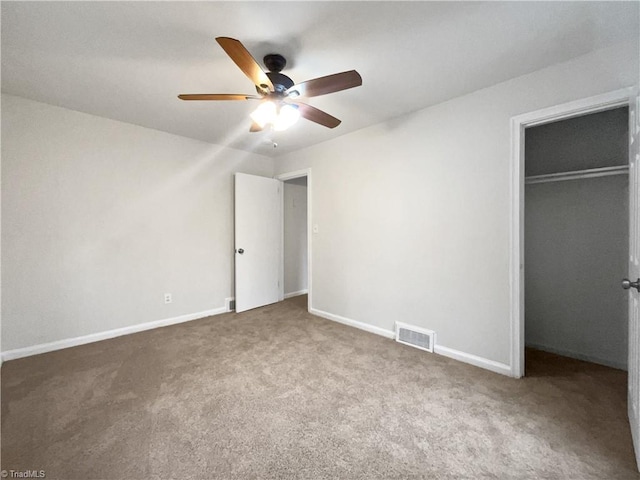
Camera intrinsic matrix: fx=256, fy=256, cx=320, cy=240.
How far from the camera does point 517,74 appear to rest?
200 cm

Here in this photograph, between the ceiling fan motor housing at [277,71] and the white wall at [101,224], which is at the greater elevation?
the ceiling fan motor housing at [277,71]

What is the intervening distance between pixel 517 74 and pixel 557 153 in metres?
1.13

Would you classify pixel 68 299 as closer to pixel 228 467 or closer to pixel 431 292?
pixel 228 467

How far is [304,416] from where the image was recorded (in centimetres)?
163

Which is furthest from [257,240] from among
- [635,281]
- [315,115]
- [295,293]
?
[635,281]

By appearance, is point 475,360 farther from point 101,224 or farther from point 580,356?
point 101,224

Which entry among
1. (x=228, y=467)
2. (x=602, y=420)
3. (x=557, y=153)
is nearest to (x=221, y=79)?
(x=228, y=467)

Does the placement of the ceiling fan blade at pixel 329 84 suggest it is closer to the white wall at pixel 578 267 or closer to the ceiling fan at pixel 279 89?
the ceiling fan at pixel 279 89

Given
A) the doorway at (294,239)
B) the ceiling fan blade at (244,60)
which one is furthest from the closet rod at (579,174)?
the doorway at (294,239)

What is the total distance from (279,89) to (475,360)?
272cm

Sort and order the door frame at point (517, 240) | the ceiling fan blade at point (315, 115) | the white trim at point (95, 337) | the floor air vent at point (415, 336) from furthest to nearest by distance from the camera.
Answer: the floor air vent at point (415, 336), the white trim at point (95, 337), the door frame at point (517, 240), the ceiling fan blade at point (315, 115)

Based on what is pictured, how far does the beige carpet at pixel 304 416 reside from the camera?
1.29 meters

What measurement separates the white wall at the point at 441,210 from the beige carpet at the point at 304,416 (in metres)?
0.48

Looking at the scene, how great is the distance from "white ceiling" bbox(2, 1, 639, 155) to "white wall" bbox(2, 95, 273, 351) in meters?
0.46
